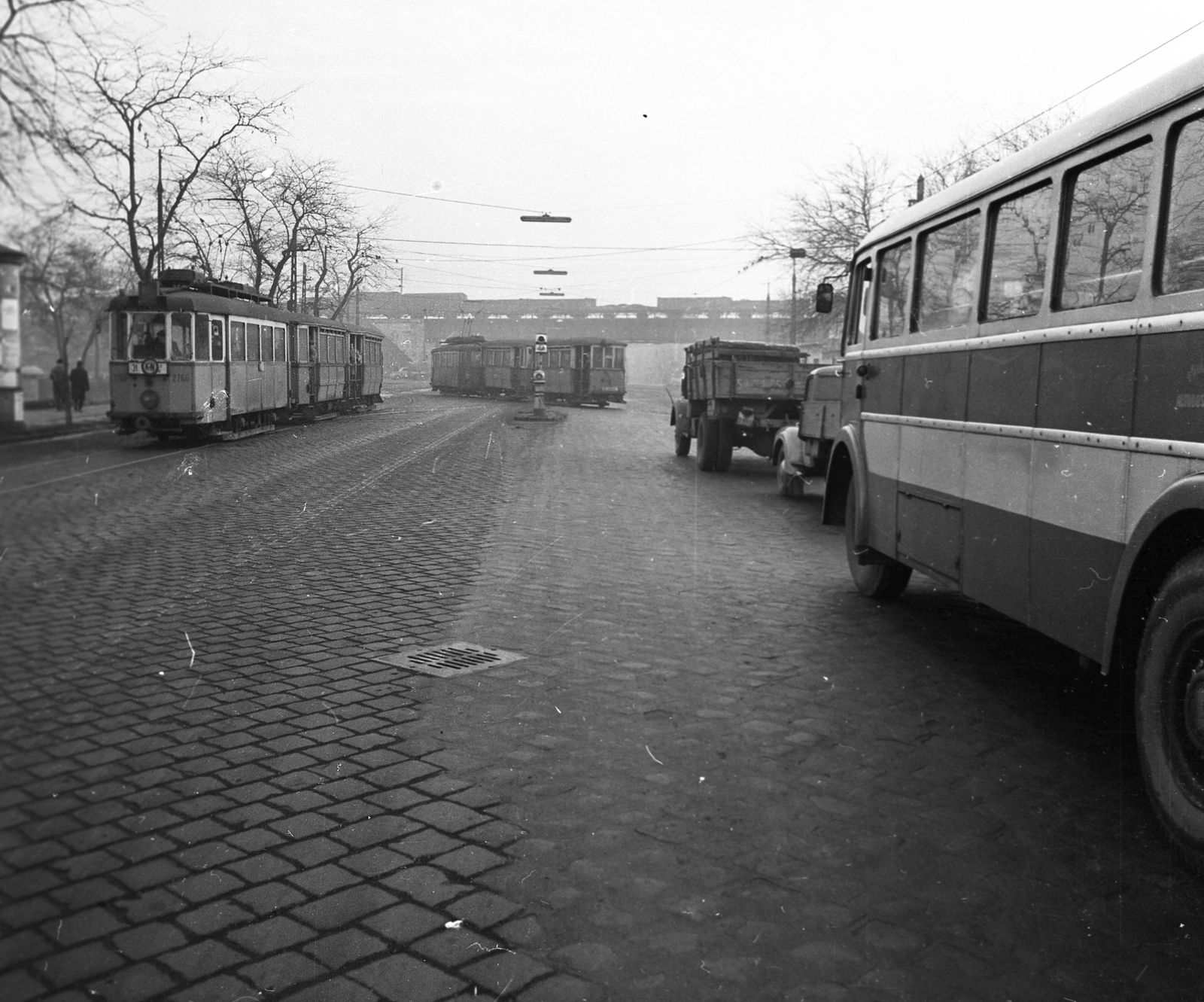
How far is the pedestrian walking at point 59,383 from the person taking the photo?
116 cm

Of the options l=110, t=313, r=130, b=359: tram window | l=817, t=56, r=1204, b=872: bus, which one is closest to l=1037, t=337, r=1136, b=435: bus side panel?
l=817, t=56, r=1204, b=872: bus

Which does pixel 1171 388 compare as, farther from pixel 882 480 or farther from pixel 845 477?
pixel 845 477

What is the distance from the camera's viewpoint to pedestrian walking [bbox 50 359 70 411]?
116cm

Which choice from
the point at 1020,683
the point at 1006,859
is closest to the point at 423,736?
the point at 1006,859

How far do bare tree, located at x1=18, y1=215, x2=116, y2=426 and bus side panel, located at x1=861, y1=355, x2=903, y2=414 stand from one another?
568 centimetres

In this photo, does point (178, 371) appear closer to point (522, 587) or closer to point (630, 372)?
point (522, 587)

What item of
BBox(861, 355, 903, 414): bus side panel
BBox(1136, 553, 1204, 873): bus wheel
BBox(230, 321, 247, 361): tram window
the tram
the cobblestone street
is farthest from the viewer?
the tram

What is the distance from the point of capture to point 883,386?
6859 millimetres

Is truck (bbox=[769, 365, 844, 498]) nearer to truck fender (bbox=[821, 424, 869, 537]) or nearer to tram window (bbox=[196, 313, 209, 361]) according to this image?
truck fender (bbox=[821, 424, 869, 537])

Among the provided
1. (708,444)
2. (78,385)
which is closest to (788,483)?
(708,444)

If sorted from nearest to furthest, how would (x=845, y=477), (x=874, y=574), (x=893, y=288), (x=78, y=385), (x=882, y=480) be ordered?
1. (x=78, y=385)
2. (x=882, y=480)
3. (x=893, y=288)
4. (x=874, y=574)
5. (x=845, y=477)

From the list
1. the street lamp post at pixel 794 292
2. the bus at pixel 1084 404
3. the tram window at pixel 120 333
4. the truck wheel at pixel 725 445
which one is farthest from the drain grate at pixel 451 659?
the street lamp post at pixel 794 292

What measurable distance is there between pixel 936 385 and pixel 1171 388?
2361 mm

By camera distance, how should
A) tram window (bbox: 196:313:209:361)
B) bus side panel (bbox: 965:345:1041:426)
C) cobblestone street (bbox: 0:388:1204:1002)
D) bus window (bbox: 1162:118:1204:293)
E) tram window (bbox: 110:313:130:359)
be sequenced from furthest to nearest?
1. bus side panel (bbox: 965:345:1041:426)
2. bus window (bbox: 1162:118:1204:293)
3. tram window (bbox: 196:313:209:361)
4. tram window (bbox: 110:313:130:359)
5. cobblestone street (bbox: 0:388:1204:1002)
